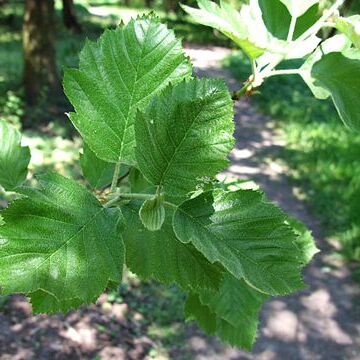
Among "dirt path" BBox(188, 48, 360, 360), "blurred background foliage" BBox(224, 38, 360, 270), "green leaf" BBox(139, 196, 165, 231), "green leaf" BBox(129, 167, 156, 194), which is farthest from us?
"blurred background foliage" BBox(224, 38, 360, 270)

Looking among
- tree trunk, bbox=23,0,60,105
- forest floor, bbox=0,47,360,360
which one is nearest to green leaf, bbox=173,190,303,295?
forest floor, bbox=0,47,360,360

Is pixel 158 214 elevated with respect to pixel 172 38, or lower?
lower

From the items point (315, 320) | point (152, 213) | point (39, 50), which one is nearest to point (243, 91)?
point (152, 213)

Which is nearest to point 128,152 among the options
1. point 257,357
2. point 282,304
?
point 257,357

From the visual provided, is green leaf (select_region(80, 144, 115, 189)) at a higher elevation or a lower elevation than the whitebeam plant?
lower

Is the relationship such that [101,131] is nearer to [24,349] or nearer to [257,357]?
[24,349]

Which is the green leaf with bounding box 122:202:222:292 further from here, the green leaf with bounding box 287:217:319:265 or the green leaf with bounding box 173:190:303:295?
the green leaf with bounding box 287:217:319:265
